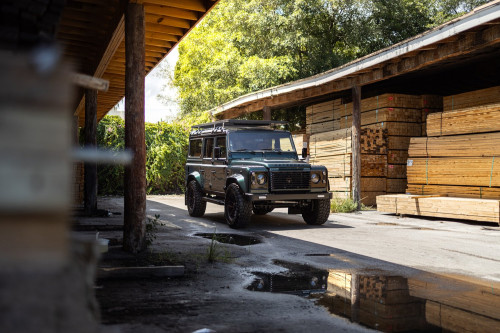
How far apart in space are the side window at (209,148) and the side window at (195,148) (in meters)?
0.49

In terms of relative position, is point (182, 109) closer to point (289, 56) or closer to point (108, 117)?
point (289, 56)

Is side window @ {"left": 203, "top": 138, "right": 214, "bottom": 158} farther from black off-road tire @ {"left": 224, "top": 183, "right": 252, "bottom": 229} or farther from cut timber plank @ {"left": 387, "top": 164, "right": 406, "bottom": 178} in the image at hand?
cut timber plank @ {"left": 387, "top": 164, "right": 406, "bottom": 178}

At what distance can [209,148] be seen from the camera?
12.2m

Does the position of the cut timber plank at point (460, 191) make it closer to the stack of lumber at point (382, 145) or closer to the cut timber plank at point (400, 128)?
the stack of lumber at point (382, 145)

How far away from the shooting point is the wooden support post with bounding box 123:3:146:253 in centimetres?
653

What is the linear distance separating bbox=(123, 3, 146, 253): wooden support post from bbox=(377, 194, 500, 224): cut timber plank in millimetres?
7422

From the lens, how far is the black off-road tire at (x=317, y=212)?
417 inches

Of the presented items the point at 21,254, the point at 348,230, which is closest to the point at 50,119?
the point at 21,254

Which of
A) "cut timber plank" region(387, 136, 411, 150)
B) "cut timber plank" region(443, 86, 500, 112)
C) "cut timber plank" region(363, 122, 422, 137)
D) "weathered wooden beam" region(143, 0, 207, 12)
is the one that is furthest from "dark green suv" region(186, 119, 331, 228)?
"cut timber plank" region(443, 86, 500, 112)

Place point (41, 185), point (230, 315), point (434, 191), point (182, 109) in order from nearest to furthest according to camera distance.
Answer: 1. point (41, 185)
2. point (230, 315)
3. point (434, 191)
4. point (182, 109)

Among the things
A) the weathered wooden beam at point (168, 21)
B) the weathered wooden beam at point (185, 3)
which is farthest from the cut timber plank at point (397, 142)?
the weathered wooden beam at point (185, 3)

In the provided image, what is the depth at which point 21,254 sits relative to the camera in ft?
5.23

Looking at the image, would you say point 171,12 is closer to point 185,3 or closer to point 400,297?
point 185,3

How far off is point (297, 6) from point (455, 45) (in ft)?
57.5
